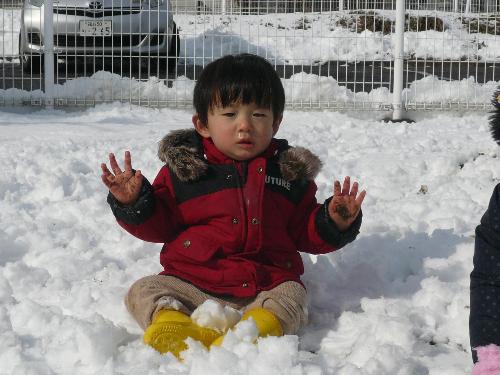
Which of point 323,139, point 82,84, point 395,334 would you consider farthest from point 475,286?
point 82,84

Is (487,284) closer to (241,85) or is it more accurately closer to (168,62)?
(241,85)

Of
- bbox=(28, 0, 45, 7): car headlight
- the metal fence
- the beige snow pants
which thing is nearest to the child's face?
the beige snow pants

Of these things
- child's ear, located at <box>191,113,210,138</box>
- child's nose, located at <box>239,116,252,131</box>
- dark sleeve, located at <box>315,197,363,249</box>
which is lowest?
dark sleeve, located at <box>315,197,363,249</box>

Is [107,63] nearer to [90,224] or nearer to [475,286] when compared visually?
[90,224]

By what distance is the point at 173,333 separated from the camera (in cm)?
269

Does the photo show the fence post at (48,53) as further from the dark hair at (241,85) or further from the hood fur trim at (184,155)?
the dark hair at (241,85)

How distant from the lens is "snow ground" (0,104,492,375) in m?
2.62

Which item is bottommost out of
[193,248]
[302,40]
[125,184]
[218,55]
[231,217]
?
[193,248]

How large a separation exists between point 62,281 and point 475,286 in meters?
1.62

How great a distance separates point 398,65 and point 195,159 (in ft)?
15.9

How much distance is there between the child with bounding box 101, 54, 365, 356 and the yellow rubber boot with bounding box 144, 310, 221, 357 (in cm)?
13

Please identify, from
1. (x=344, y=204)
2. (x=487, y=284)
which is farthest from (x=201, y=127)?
(x=487, y=284)

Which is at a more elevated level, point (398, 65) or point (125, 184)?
point (398, 65)

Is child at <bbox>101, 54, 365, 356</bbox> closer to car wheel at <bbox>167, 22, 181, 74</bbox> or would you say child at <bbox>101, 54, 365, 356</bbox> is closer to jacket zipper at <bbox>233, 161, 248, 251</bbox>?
jacket zipper at <bbox>233, 161, 248, 251</bbox>
